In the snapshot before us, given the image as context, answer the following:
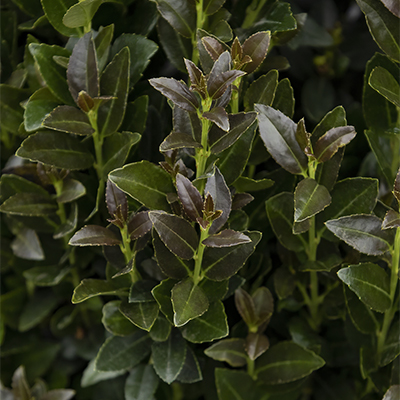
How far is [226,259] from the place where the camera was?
703mm

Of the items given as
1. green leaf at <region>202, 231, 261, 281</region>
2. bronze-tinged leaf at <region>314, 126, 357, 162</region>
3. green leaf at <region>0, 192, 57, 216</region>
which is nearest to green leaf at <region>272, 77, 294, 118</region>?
bronze-tinged leaf at <region>314, 126, 357, 162</region>

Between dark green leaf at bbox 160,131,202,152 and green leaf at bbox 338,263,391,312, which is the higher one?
dark green leaf at bbox 160,131,202,152

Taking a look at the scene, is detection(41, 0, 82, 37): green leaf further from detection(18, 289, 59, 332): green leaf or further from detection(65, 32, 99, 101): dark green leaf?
detection(18, 289, 59, 332): green leaf

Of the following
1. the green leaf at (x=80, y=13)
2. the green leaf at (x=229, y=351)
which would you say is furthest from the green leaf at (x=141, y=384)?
the green leaf at (x=80, y=13)

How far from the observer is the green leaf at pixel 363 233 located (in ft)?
2.15

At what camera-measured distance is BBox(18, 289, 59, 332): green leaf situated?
98 cm

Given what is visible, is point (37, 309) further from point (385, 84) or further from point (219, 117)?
point (385, 84)

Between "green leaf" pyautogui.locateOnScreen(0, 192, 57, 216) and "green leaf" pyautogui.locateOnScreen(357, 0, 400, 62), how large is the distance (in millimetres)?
582

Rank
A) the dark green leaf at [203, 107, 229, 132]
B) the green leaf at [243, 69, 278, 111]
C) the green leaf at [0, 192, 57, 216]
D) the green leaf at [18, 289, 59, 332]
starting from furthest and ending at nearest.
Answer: the green leaf at [18, 289, 59, 332] < the green leaf at [0, 192, 57, 216] < the green leaf at [243, 69, 278, 111] < the dark green leaf at [203, 107, 229, 132]

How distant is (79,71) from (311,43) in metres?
0.44

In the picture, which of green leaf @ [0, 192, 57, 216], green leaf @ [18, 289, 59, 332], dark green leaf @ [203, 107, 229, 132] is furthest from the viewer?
green leaf @ [18, 289, 59, 332]

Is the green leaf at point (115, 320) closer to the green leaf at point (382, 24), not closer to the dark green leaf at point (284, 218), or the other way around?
the dark green leaf at point (284, 218)

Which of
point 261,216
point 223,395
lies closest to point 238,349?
point 223,395

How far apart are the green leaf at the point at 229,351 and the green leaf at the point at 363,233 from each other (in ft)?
0.88
